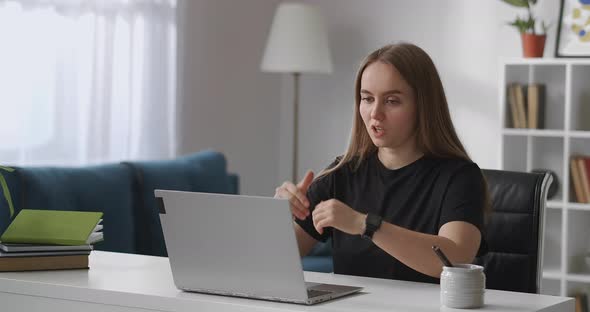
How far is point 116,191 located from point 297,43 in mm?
1692

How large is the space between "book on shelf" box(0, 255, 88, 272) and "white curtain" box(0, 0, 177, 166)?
201cm

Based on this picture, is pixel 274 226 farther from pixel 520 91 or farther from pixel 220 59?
pixel 220 59

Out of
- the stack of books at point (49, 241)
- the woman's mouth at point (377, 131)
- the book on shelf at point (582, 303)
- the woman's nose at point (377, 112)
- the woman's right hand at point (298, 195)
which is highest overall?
the woman's nose at point (377, 112)

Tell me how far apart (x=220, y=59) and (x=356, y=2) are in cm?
83

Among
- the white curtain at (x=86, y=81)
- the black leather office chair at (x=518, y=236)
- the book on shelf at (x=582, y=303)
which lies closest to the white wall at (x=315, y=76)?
the white curtain at (x=86, y=81)

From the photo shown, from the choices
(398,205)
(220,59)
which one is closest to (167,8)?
(220,59)

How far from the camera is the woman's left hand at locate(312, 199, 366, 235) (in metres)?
2.00

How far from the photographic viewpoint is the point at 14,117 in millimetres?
4219

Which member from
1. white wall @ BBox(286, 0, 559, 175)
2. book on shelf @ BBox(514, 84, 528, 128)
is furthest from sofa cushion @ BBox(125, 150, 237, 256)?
book on shelf @ BBox(514, 84, 528, 128)

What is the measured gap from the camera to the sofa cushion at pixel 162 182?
4.01m

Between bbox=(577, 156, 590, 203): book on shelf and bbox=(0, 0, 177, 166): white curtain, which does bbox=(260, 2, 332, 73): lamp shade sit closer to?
bbox=(0, 0, 177, 166): white curtain

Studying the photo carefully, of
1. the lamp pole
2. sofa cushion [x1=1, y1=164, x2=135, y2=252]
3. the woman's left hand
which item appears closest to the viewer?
the woman's left hand

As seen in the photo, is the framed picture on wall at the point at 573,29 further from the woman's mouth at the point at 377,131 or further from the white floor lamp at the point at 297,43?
the woman's mouth at the point at 377,131

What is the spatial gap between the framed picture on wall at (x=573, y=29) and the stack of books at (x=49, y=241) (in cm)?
297
